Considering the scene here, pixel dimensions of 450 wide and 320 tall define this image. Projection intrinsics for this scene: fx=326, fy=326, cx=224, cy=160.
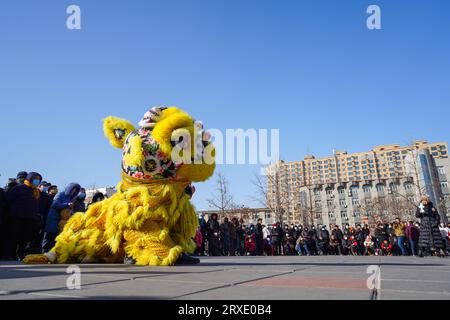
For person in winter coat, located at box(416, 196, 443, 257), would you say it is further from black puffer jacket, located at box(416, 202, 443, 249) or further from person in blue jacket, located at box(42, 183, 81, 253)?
person in blue jacket, located at box(42, 183, 81, 253)

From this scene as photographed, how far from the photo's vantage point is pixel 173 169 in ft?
16.3

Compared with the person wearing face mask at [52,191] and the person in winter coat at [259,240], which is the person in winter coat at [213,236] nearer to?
the person in winter coat at [259,240]

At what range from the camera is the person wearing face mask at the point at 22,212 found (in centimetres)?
702

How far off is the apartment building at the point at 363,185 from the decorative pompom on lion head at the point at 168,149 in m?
19.1

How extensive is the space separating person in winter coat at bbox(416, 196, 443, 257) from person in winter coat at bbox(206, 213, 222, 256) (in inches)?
282

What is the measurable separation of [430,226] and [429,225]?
4 centimetres

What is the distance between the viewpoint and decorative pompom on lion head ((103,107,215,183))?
15.8ft

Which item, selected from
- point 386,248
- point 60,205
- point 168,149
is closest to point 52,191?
point 60,205

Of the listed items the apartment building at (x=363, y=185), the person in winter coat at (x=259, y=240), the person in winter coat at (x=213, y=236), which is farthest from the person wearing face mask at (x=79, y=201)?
the apartment building at (x=363, y=185)

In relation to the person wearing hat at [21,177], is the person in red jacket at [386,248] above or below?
below

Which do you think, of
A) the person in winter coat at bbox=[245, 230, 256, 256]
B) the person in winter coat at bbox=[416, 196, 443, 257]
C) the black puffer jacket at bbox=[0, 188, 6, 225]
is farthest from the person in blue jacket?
the person in winter coat at bbox=[245, 230, 256, 256]
